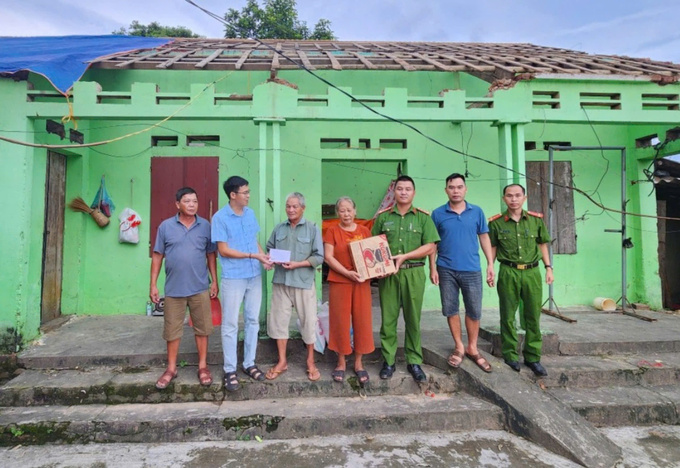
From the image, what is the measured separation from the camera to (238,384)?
10.4 ft

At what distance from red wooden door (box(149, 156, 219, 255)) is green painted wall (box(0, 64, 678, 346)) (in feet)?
0.35

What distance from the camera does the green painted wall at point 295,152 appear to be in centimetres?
380

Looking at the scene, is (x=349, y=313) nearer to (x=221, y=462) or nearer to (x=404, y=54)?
(x=221, y=462)

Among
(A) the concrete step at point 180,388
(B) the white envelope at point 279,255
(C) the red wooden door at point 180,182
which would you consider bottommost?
(A) the concrete step at point 180,388

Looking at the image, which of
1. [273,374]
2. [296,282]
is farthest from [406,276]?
[273,374]

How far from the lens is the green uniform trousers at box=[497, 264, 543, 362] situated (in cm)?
334

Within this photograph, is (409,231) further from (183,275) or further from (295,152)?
(295,152)

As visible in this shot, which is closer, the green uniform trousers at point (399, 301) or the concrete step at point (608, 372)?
the green uniform trousers at point (399, 301)

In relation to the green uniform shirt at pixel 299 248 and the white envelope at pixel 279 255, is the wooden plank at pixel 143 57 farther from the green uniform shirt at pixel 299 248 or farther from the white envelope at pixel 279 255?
the white envelope at pixel 279 255

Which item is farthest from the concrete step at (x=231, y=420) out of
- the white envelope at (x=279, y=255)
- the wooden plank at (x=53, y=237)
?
the wooden plank at (x=53, y=237)

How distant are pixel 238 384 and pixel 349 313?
1.13 meters

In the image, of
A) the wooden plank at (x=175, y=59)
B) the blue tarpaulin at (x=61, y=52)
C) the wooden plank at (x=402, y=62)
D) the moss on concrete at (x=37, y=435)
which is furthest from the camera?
the wooden plank at (x=402, y=62)

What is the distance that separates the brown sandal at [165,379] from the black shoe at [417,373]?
210cm

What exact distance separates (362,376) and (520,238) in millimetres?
1894
